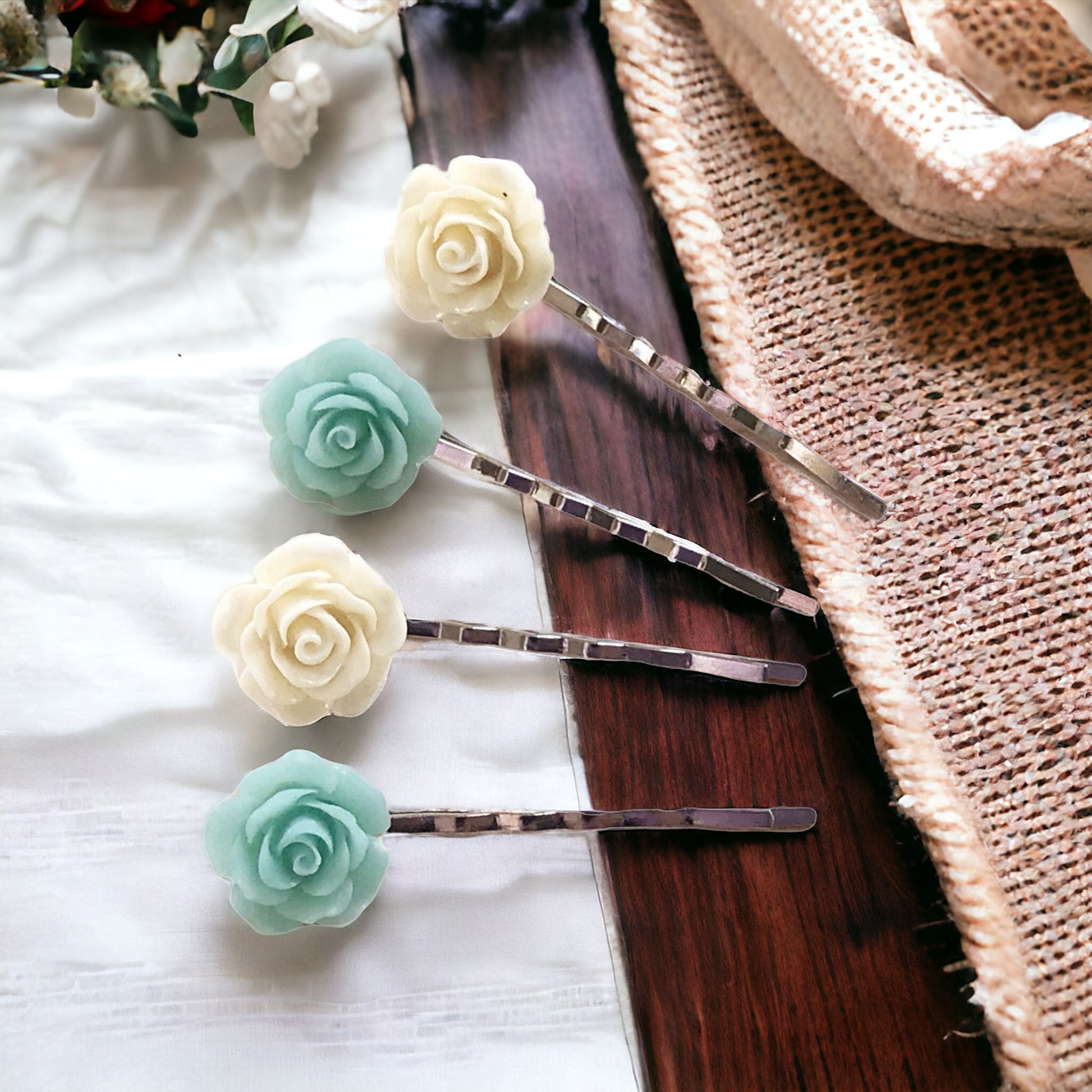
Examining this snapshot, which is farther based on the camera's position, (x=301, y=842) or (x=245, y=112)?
(x=245, y=112)

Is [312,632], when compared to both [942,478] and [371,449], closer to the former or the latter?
[371,449]

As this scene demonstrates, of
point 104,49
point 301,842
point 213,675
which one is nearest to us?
point 301,842

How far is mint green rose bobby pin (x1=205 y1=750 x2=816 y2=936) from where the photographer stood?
51 cm

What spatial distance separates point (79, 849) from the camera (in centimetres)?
57

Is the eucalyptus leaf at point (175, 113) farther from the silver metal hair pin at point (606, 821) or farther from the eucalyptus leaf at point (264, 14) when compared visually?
the silver metal hair pin at point (606, 821)

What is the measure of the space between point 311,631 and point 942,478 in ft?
1.39

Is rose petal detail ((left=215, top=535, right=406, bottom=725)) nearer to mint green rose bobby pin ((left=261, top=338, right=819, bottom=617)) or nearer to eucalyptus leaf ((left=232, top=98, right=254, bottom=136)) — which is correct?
mint green rose bobby pin ((left=261, top=338, right=819, bottom=617))

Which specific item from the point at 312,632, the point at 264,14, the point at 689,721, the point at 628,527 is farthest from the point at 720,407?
the point at 264,14

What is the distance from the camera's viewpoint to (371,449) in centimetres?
59

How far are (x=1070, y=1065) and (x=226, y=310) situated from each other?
72 centimetres

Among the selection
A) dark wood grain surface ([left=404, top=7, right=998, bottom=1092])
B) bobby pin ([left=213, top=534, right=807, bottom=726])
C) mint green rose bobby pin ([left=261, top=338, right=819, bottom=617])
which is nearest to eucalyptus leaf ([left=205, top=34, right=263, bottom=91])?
dark wood grain surface ([left=404, top=7, right=998, bottom=1092])

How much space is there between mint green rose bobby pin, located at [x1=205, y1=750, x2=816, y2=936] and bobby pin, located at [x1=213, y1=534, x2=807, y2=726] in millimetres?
36

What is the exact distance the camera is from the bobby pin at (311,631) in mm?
538

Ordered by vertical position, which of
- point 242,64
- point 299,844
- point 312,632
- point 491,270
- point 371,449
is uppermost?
point 242,64
